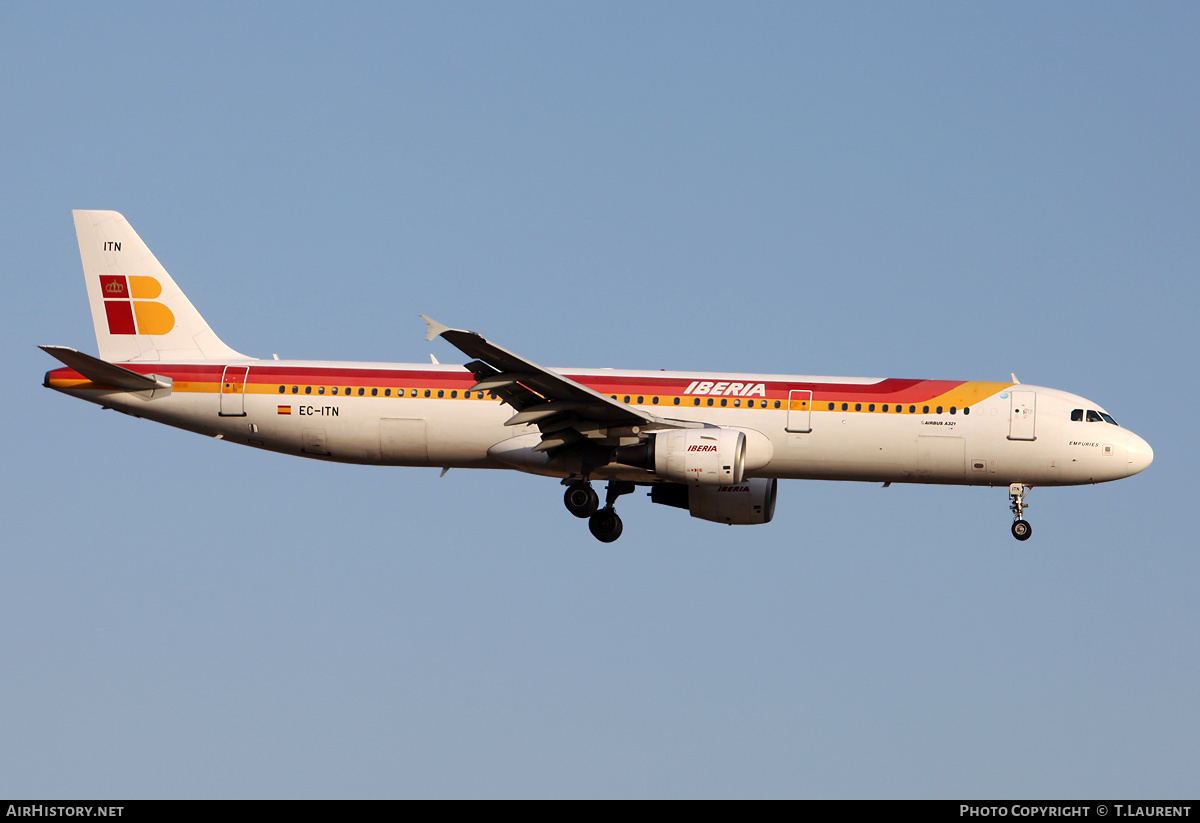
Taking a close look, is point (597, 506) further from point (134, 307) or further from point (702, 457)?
point (134, 307)

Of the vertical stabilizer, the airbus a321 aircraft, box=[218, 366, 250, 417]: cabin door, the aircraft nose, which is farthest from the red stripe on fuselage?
the aircraft nose

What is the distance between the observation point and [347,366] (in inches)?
1529

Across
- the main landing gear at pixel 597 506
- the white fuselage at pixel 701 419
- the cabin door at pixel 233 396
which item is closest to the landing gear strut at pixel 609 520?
the main landing gear at pixel 597 506

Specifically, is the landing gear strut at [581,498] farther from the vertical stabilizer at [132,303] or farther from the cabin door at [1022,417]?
the cabin door at [1022,417]

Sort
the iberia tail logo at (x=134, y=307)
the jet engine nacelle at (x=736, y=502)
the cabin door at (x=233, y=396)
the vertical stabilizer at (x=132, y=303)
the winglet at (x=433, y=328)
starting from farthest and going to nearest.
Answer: the iberia tail logo at (x=134, y=307)
the vertical stabilizer at (x=132, y=303)
the jet engine nacelle at (x=736, y=502)
the cabin door at (x=233, y=396)
the winglet at (x=433, y=328)

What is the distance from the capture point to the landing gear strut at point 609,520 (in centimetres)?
3934

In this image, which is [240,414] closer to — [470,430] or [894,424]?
[470,430]

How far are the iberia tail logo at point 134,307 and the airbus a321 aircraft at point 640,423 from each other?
59.8 inches

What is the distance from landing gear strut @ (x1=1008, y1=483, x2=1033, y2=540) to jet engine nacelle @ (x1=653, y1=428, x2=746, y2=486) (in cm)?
750
